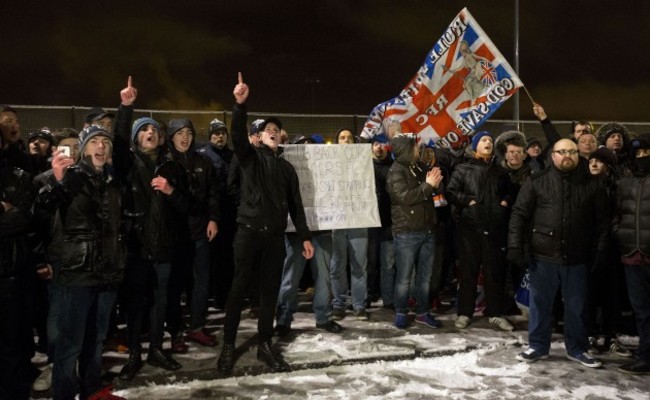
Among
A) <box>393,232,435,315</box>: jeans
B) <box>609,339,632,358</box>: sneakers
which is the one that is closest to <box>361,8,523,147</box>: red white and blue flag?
<box>393,232,435,315</box>: jeans

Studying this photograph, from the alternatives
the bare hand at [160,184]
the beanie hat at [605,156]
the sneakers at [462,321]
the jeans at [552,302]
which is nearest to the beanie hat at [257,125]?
the bare hand at [160,184]

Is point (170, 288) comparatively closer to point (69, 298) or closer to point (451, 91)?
point (69, 298)

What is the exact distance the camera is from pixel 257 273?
545cm

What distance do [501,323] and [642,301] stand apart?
180 cm

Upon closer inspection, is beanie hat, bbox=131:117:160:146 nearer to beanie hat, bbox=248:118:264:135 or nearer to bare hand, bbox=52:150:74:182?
beanie hat, bbox=248:118:264:135

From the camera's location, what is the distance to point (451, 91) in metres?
7.88

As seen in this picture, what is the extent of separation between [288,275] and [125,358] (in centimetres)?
206

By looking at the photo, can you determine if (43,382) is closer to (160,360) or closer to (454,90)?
(160,360)

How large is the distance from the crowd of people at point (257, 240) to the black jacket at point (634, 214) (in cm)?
2

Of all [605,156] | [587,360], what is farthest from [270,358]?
[605,156]

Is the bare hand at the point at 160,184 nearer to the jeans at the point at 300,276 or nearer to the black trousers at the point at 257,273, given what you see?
the black trousers at the point at 257,273

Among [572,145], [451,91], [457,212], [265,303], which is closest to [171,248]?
[265,303]

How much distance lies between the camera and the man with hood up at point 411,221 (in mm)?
6652

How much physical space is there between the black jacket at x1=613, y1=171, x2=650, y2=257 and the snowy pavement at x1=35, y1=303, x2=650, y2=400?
131 centimetres
